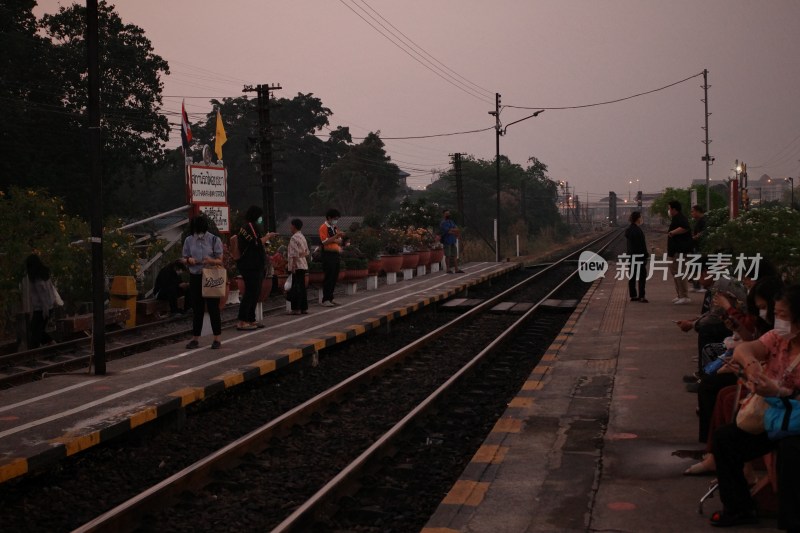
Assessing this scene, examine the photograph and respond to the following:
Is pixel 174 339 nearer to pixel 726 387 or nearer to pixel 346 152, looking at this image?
pixel 726 387

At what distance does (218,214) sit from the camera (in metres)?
20.2

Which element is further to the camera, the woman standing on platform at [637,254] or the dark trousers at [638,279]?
the dark trousers at [638,279]

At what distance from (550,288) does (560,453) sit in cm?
1855

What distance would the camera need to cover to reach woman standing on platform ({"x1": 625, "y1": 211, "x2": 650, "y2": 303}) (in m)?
16.4

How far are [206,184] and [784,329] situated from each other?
1646 cm

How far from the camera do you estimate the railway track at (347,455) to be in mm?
5527

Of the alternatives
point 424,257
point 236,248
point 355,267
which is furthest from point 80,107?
point 236,248

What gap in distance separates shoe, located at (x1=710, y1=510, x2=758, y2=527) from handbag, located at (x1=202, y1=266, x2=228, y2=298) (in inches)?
278

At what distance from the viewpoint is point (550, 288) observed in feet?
80.8

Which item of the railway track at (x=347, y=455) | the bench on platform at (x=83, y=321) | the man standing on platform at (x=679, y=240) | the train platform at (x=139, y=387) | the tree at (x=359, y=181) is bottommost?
the railway track at (x=347, y=455)

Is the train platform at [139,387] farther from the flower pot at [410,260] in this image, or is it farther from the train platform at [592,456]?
the flower pot at [410,260]

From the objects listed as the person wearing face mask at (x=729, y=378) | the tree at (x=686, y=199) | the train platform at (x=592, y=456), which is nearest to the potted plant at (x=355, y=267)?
the train platform at (x=592, y=456)

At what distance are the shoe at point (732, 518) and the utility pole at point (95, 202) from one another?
22.6 feet

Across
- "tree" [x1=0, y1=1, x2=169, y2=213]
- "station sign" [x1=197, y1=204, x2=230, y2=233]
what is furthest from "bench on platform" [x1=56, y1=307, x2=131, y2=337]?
"tree" [x1=0, y1=1, x2=169, y2=213]
